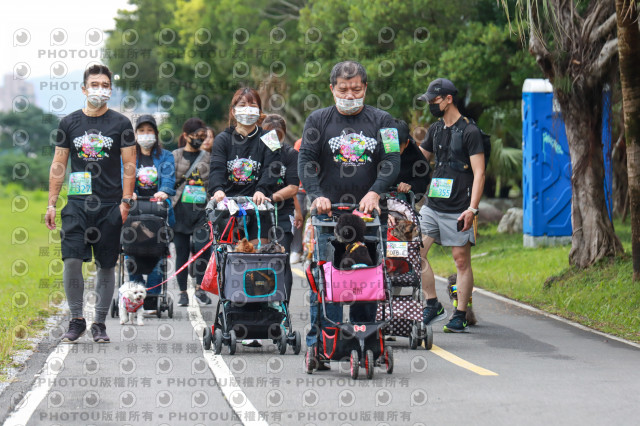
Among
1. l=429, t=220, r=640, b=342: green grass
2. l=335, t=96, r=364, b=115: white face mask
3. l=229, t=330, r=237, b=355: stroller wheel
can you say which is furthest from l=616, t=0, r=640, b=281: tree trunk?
l=229, t=330, r=237, b=355: stroller wheel

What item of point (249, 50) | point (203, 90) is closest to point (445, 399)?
point (249, 50)

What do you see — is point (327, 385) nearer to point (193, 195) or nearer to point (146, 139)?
point (146, 139)

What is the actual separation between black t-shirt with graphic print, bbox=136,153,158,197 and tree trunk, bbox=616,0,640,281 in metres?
5.45

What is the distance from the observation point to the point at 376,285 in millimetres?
7766

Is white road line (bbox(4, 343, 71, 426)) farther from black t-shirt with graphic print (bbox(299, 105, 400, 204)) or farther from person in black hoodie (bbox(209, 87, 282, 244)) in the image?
black t-shirt with graphic print (bbox(299, 105, 400, 204))

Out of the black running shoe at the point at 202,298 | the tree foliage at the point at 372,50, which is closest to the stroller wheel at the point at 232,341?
the black running shoe at the point at 202,298

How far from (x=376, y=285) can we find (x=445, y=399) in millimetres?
1087

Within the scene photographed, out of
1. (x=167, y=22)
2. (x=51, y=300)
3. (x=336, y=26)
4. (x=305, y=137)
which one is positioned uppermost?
(x=167, y=22)

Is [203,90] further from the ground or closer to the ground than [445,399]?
further from the ground

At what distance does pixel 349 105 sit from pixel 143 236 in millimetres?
3792

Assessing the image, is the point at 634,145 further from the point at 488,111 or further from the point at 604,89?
the point at 488,111

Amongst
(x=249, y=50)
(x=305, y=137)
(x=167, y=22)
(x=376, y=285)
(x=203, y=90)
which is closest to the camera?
(x=376, y=285)

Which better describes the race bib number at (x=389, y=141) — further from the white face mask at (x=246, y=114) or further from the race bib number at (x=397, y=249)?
the white face mask at (x=246, y=114)

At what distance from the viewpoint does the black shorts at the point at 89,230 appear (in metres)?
9.58
